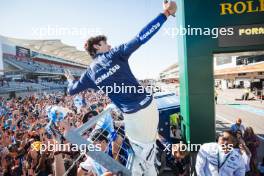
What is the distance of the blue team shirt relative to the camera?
2.17 meters

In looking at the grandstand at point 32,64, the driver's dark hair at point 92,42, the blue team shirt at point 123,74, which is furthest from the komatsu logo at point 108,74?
the grandstand at point 32,64

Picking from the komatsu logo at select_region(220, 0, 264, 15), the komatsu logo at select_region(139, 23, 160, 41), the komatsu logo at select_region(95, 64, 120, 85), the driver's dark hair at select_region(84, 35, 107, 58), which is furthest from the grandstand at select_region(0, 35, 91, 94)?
the komatsu logo at select_region(139, 23, 160, 41)

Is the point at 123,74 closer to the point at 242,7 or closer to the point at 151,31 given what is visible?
the point at 151,31

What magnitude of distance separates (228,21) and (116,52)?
179 inches

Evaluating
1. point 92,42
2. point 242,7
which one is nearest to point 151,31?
point 92,42

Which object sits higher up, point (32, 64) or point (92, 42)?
point (32, 64)

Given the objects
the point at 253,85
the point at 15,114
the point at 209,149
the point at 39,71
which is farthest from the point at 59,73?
the point at 209,149

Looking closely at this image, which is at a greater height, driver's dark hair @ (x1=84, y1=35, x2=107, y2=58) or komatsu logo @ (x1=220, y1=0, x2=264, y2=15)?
komatsu logo @ (x1=220, y1=0, x2=264, y2=15)

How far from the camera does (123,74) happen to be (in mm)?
2396

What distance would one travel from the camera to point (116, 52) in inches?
92.9

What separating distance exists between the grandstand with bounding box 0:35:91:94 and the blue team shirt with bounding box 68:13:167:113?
28.7m

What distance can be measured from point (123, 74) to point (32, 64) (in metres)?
44.4

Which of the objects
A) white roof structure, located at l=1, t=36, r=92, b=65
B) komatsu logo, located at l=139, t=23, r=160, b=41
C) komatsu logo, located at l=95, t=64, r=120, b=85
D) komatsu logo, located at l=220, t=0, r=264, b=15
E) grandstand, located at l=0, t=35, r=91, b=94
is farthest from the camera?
white roof structure, located at l=1, t=36, r=92, b=65

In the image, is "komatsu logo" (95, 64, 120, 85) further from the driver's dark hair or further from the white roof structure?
the white roof structure
